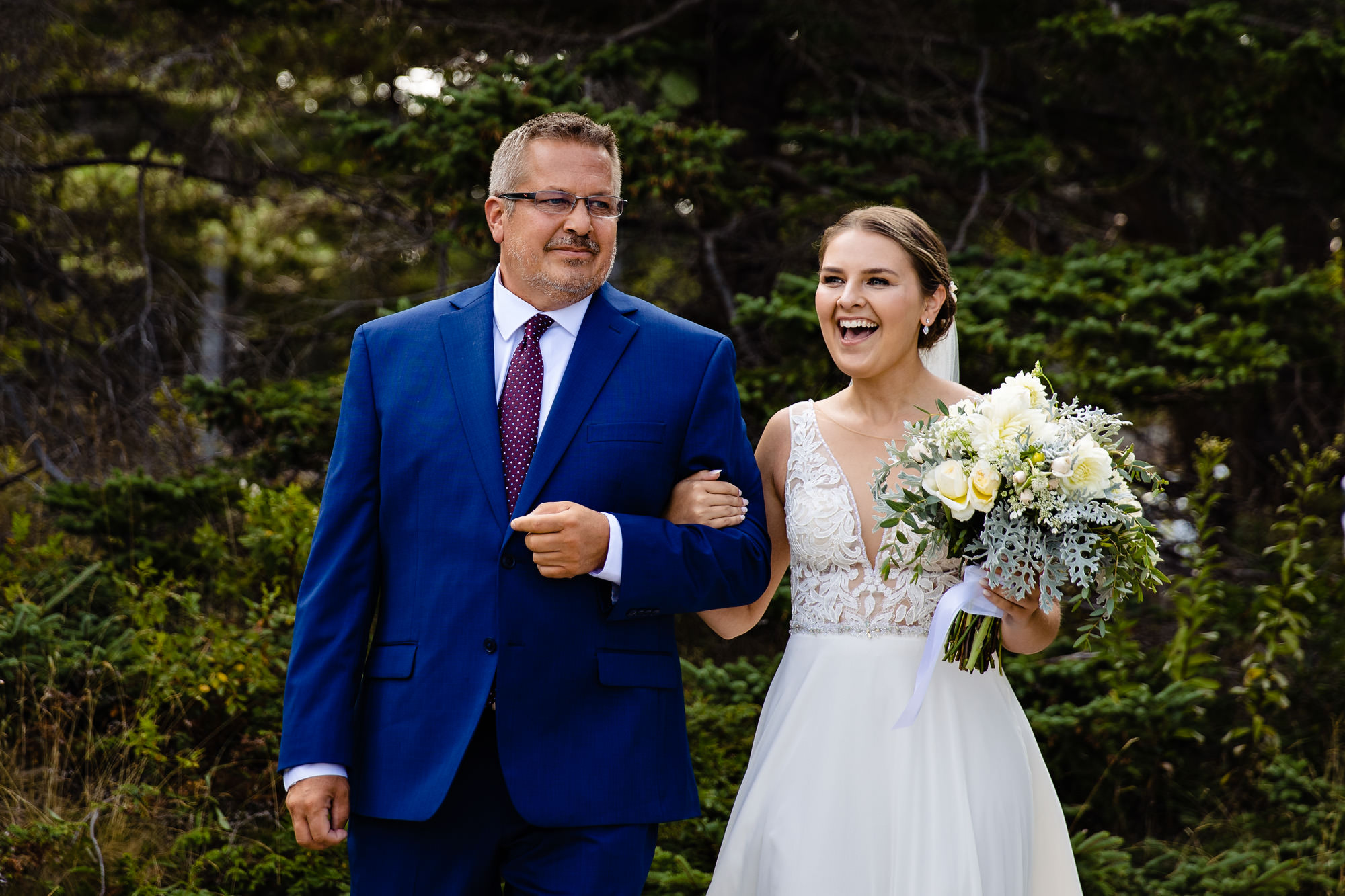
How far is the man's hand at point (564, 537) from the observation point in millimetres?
2301

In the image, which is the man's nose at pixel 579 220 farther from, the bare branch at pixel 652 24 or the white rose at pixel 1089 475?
the bare branch at pixel 652 24

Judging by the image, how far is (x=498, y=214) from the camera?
8.78 ft

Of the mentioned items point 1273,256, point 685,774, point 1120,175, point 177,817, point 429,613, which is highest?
point 1120,175

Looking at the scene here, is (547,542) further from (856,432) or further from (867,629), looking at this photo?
(856,432)

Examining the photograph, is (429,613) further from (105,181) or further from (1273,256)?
(105,181)

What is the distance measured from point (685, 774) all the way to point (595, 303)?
105 cm

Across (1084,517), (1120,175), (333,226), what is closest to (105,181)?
(333,226)

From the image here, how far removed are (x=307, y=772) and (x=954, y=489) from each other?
148cm

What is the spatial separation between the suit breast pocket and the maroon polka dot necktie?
132 millimetres

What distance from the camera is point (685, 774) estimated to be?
2.57 meters

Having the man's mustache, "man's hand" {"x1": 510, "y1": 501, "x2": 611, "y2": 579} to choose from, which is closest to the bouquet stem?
"man's hand" {"x1": 510, "y1": 501, "x2": 611, "y2": 579}

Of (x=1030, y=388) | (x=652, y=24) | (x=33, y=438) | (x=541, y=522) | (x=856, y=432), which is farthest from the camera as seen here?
(x=652, y=24)

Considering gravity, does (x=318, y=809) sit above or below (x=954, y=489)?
below

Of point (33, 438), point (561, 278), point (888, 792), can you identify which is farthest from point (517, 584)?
point (33, 438)
